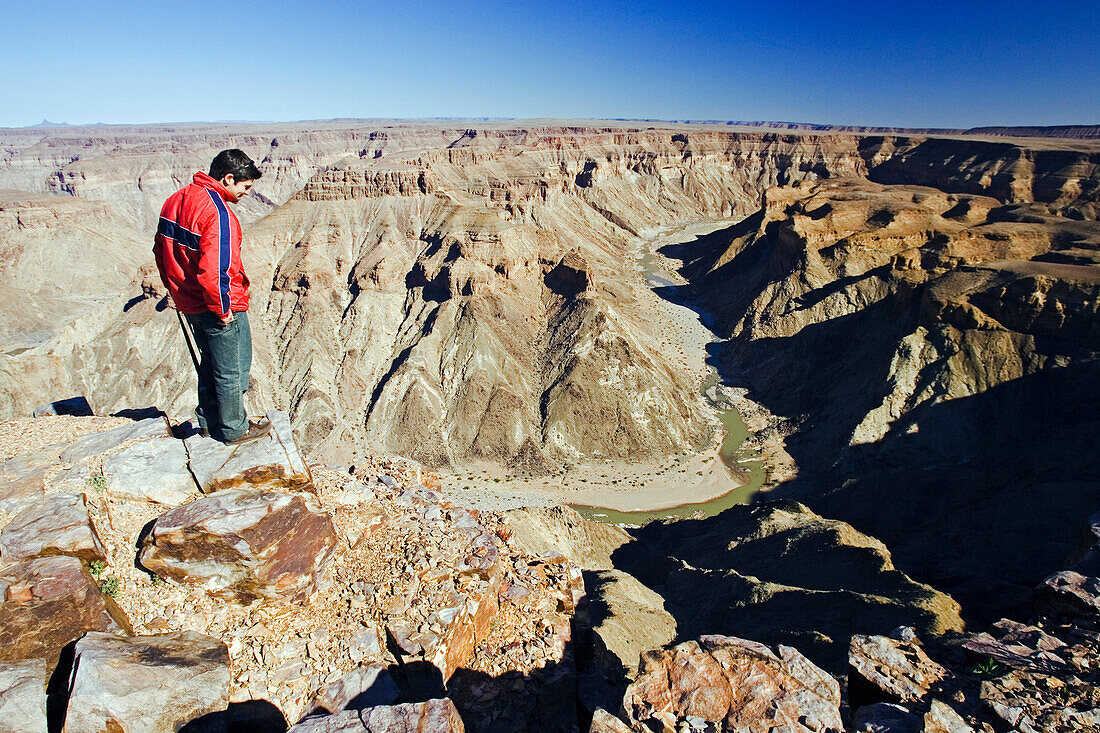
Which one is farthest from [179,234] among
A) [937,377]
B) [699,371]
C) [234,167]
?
[699,371]

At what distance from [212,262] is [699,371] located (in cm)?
5642

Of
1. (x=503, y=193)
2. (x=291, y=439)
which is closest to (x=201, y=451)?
(x=291, y=439)

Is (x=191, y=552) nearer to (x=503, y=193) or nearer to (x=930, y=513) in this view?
(x=930, y=513)

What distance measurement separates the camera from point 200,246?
8.23m

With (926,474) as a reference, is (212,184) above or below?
above

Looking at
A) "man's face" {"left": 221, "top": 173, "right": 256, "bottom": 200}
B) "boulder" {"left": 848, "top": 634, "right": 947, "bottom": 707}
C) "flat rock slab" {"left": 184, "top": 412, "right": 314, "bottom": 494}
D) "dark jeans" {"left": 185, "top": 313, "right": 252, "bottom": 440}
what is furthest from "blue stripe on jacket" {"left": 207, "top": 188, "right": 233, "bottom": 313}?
"boulder" {"left": 848, "top": 634, "right": 947, "bottom": 707}

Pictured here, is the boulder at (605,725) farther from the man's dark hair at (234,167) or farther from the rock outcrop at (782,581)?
the man's dark hair at (234,167)

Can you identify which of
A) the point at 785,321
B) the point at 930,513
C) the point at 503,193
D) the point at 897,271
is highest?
the point at 503,193

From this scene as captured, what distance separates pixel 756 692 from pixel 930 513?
3145 centimetres

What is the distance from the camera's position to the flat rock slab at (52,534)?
804 centimetres

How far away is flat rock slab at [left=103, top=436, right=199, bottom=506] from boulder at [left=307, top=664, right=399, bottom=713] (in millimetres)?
4221

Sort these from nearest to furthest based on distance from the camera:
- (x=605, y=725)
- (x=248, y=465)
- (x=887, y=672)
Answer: (x=605, y=725) → (x=248, y=465) → (x=887, y=672)

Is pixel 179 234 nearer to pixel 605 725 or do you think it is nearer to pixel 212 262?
pixel 212 262

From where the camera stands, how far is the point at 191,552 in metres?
8.77
